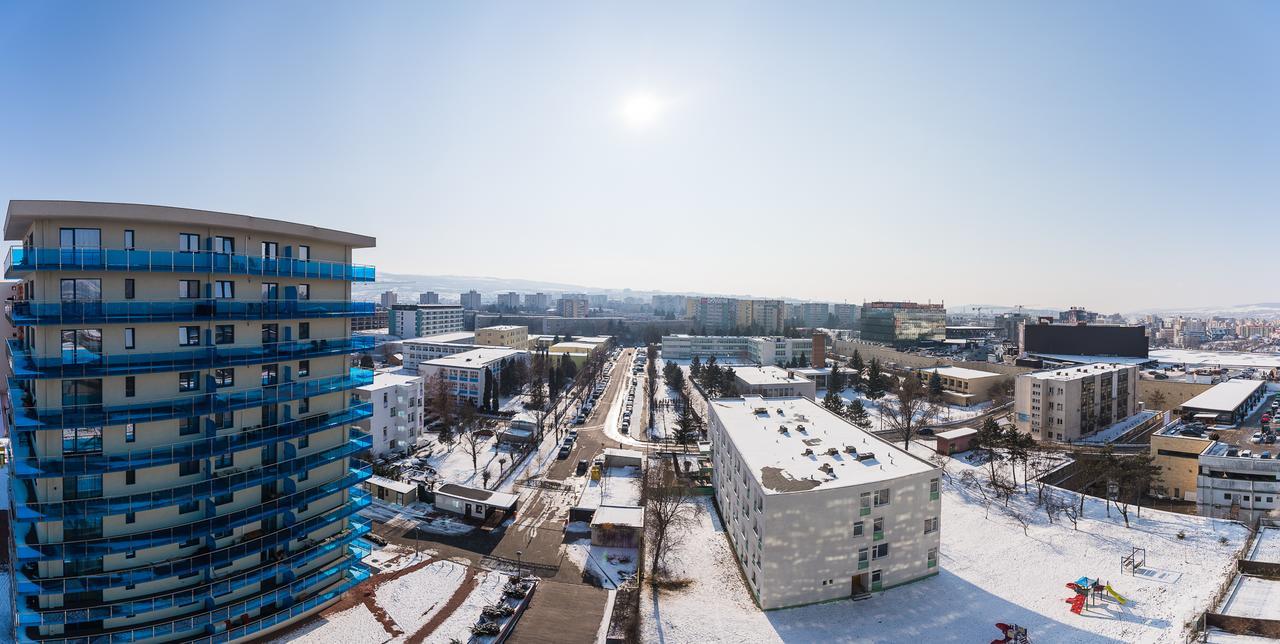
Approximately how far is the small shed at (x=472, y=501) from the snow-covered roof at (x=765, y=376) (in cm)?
2983

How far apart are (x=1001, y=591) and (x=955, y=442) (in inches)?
774

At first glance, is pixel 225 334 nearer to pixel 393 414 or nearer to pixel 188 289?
pixel 188 289

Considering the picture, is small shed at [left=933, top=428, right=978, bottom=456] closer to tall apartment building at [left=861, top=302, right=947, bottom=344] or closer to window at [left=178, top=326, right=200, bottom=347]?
window at [left=178, top=326, right=200, bottom=347]

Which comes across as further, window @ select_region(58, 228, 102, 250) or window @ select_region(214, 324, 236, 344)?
window @ select_region(214, 324, 236, 344)

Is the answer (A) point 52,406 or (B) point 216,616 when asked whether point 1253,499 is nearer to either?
(B) point 216,616

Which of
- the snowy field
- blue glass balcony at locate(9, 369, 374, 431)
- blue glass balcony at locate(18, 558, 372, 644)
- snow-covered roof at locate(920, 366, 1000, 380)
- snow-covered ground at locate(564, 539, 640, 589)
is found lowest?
snow-covered ground at locate(564, 539, 640, 589)

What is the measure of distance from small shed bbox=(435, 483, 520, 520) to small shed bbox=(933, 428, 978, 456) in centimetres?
2856

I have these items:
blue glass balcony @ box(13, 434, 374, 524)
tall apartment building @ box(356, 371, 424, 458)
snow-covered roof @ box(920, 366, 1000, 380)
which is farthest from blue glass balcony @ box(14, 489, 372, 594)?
snow-covered roof @ box(920, 366, 1000, 380)

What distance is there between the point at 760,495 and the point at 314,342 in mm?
15253

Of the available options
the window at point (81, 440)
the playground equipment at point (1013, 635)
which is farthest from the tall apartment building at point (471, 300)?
the playground equipment at point (1013, 635)

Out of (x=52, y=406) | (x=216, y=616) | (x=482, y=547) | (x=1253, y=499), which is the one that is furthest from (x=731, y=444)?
(x=1253, y=499)

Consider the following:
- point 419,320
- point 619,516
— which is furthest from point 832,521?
point 419,320

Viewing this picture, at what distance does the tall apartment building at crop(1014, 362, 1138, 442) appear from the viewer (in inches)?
1649

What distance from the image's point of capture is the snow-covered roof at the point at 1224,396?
135ft
